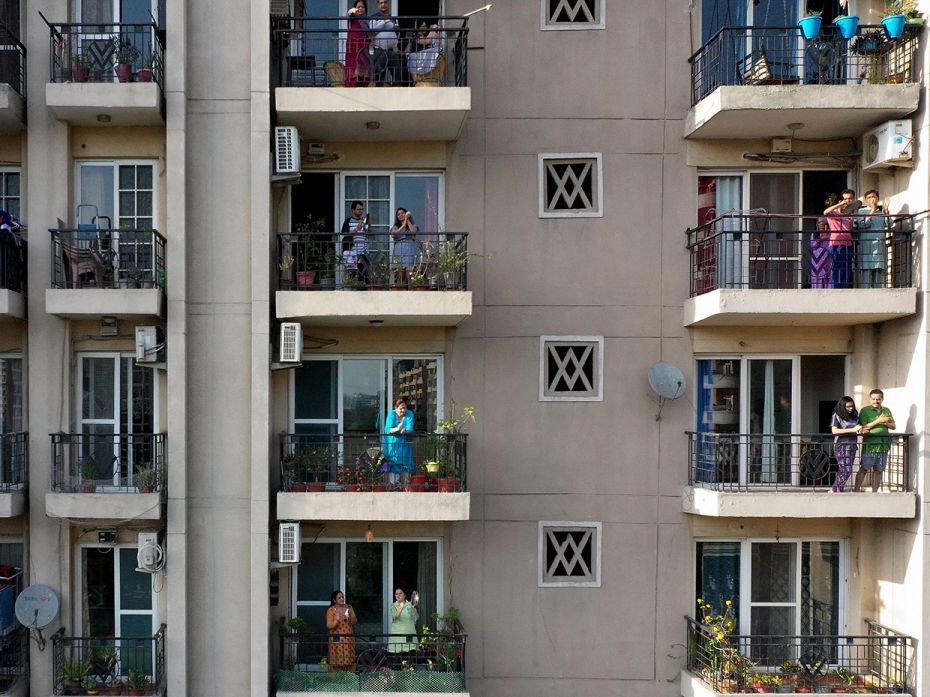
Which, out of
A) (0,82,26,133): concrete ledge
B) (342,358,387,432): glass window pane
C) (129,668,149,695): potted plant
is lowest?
(129,668,149,695): potted plant

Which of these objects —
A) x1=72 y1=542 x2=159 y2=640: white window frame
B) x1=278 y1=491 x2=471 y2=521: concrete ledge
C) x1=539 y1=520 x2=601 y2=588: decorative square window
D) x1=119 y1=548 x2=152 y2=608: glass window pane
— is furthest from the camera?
x1=539 y1=520 x2=601 y2=588: decorative square window

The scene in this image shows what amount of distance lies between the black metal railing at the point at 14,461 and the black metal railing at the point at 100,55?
17.1ft

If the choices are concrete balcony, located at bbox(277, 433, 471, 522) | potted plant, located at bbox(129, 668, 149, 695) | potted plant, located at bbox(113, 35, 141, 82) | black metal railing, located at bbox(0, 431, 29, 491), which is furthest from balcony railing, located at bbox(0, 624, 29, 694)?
potted plant, located at bbox(113, 35, 141, 82)

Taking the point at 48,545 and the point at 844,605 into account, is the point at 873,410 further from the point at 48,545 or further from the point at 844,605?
the point at 48,545

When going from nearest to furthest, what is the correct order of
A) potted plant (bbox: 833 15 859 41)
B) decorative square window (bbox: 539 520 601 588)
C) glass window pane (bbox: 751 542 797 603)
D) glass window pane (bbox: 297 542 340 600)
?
potted plant (bbox: 833 15 859 41), decorative square window (bbox: 539 520 601 588), glass window pane (bbox: 297 542 340 600), glass window pane (bbox: 751 542 797 603)

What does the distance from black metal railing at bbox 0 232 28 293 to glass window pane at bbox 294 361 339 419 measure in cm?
414

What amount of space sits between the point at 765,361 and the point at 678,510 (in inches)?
103

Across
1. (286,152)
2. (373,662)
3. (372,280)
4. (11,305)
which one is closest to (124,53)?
(286,152)

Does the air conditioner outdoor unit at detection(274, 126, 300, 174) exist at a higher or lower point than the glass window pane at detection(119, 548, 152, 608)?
higher

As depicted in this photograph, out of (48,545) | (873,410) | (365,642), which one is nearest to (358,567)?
(365,642)

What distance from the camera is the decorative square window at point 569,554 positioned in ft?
43.4

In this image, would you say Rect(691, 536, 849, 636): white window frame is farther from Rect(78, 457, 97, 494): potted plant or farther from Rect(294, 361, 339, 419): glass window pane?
Rect(78, 457, 97, 494): potted plant

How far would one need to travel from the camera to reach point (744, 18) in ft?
45.1

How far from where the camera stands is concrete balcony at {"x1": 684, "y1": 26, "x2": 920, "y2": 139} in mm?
12461
